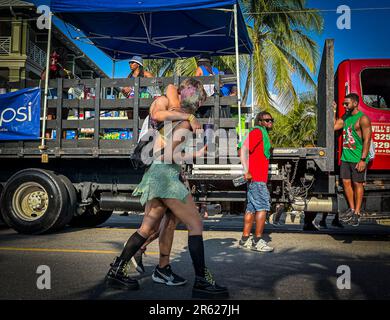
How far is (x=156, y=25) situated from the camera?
336 inches

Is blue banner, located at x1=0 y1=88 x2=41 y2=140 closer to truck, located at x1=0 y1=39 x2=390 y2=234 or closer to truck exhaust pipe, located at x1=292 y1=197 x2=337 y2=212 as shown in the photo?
truck, located at x1=0 y1=39 x2=390 y2=234

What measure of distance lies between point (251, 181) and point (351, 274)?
1994mm

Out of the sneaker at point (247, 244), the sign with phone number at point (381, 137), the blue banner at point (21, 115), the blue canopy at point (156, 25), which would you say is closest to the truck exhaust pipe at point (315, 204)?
the sign with phone number at point (381, 137)

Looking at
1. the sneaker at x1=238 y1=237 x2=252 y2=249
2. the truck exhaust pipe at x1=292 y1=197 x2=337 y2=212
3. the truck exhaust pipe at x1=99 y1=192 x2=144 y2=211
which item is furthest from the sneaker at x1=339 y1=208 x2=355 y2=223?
the truck exhaust pipe at x1=99 y1=192 x2=144 y2=211

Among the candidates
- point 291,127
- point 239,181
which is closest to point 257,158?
point 239,181

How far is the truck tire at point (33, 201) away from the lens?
6.66 m

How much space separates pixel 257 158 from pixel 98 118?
267 cm

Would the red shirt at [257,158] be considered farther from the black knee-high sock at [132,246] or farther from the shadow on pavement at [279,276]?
the black knee-high sock at [132,246]

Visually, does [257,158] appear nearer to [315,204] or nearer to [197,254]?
[315,204]

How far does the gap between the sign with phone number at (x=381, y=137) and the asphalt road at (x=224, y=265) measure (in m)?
1.44

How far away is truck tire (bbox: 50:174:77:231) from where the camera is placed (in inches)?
265
